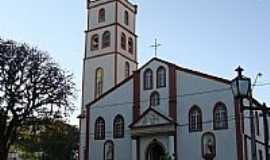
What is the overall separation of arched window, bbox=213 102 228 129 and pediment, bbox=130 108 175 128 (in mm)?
3366

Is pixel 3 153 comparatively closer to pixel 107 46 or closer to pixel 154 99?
pixel 154 99

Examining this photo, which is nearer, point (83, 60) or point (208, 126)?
point (208, 126)

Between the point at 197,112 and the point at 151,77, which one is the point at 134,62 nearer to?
the point at 151,77

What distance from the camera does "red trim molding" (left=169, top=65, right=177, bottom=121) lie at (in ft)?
122

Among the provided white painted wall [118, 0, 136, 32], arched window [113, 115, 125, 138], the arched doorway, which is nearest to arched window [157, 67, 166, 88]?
arched window [113, 115, 125, 138]

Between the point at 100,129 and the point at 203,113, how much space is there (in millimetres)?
10042

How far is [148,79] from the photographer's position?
39594 millimetres

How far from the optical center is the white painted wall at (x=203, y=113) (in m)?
34.4

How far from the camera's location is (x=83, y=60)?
170 feet

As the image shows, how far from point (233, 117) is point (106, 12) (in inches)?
945

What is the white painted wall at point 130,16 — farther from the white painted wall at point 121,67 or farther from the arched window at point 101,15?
the white painted wall at point 121,67

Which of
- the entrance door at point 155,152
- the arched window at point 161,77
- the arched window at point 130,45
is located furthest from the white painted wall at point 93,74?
the entrance door at point 155,152

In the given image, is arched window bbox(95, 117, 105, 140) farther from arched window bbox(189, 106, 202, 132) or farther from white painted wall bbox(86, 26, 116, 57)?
white painted wall bbox(86, 26, 116, 57)

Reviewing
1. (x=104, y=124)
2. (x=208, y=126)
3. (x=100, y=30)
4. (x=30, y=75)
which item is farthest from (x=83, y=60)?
(x=208, y=126)
